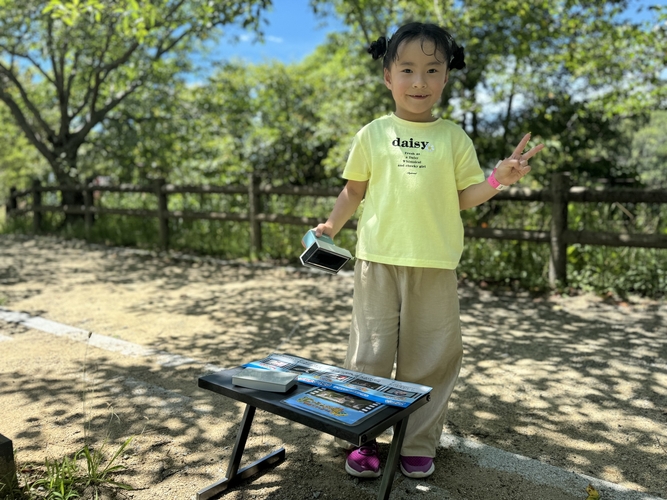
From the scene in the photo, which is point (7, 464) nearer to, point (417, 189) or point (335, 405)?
point (335, 405)

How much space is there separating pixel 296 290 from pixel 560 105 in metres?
6.25

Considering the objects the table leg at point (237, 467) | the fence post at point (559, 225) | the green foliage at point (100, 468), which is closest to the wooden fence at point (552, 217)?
the fence post at point (559, 225)

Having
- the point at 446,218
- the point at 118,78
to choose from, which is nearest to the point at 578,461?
the point at 446,218

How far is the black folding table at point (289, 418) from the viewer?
1677 mm

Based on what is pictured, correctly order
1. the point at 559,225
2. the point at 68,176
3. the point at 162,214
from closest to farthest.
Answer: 1. the point at 559,225
2. the point at 162,214
3. the point at 68,176

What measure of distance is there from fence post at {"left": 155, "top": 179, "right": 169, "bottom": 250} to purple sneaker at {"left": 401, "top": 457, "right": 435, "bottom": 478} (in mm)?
7446

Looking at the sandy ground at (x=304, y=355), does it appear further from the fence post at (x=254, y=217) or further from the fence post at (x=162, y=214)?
the fence post at (x=162, y=214)

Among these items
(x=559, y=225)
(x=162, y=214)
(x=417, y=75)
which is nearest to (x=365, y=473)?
(x=417, y=75)

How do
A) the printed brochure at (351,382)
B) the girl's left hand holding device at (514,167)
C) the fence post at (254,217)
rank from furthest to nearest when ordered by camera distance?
the fence post at (254,217), the girl's left hand holding device at (514,167), the printed brochure at (351,382)

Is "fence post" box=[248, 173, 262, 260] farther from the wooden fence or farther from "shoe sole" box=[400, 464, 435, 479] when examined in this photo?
"shoe sole" box=[400, 464, 435, 479]

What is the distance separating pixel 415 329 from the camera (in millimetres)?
2344

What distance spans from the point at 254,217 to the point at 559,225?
4.13 meters

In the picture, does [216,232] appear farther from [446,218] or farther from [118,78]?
[446,218]

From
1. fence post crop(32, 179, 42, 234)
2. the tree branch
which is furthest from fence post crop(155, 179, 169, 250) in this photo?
fence post crop(32, 179, 42, 234)
